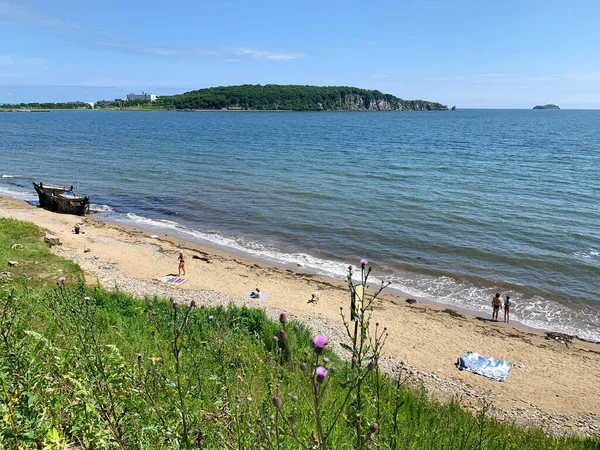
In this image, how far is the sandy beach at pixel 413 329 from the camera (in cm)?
1216

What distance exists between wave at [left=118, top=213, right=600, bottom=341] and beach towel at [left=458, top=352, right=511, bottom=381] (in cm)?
372

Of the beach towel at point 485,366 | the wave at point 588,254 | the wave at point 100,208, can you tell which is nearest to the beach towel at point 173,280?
the beach towel at point 485,366

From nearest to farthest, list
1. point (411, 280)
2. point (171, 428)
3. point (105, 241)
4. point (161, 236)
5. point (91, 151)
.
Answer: point (171, 428)
point (411, 280)
point (105, 241)
point (161, 236)
point (91, 151)

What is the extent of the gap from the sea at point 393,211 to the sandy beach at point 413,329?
1555mm

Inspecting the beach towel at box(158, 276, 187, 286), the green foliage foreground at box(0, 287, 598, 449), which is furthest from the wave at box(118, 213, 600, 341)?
the green foliage foreground at box(0, 287, 598, 449)

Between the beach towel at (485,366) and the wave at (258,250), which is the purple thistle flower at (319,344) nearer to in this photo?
the beach towel at (485,366)

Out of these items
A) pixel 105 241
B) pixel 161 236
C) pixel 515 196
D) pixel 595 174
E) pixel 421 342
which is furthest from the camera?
pixel 595 174

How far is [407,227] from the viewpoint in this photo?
26.6m

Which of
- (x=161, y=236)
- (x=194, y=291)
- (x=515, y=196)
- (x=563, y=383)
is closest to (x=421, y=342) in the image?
(x=563, y=383)

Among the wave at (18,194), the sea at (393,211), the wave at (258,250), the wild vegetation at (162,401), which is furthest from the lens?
the wave at (18,194)

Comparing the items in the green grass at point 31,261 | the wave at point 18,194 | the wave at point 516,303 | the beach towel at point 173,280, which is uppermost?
the green grass at point 31,261

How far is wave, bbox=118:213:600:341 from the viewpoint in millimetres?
16531

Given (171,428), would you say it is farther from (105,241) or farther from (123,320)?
(105,241)

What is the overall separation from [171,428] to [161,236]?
78.2ft
